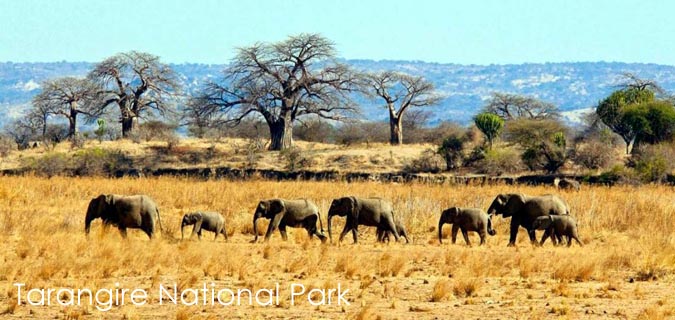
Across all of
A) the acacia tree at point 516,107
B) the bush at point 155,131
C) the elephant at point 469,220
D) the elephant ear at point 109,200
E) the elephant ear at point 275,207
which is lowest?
the bush at point 155,131

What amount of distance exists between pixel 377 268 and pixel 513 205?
251 inches

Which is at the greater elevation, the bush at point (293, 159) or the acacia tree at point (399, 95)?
the acacia tree at point (399, 95)

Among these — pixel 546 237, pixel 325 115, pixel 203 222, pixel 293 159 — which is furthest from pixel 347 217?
pixel 325 115

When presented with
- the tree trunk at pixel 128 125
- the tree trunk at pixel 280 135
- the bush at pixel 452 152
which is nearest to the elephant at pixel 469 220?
the bush at pixel 452 152

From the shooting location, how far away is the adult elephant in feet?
69.6

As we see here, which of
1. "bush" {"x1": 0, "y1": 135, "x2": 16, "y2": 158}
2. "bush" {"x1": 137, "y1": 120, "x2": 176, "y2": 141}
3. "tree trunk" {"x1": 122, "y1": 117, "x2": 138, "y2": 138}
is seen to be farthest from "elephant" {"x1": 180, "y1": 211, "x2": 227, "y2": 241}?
"tree trunk" {"x1": 122, "y1": 117, "x2": 138, "y2": 138}

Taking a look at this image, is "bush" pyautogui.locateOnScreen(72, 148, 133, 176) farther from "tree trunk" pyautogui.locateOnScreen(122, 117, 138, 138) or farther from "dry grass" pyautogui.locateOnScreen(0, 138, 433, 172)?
"tree trunk" pyautogui.locateOnScreen(122, 117, 138, 138)

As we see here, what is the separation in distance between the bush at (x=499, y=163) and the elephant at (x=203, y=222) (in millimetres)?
28023

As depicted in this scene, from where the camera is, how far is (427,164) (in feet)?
167

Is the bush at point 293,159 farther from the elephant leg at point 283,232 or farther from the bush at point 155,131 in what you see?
the elephant leg at point 283,232

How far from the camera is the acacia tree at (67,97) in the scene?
65.9m

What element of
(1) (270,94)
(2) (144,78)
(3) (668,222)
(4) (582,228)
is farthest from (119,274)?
(2) (144,78)

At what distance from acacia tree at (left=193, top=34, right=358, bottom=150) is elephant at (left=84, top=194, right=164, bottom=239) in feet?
115

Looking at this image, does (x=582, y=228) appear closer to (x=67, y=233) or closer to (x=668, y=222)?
(x=668, y=222)
